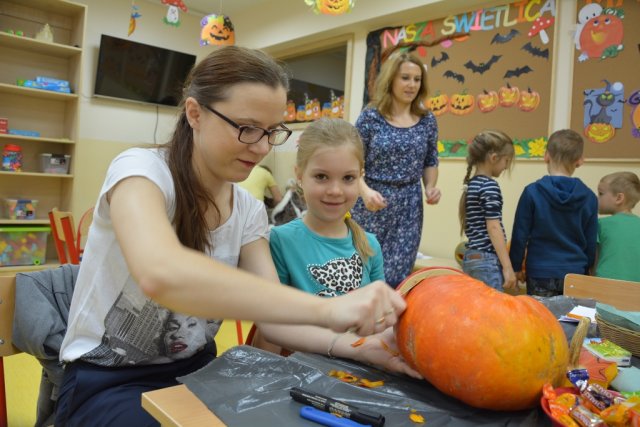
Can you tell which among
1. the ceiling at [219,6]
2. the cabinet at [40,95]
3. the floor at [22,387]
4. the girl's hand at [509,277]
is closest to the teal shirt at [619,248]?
the girl's hand at [509,277]

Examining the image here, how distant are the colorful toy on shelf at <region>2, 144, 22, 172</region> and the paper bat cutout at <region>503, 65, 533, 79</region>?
4.51m

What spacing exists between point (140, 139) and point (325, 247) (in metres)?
5.03

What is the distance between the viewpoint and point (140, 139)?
19.3 ft

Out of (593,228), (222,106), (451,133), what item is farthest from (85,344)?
(451,133)

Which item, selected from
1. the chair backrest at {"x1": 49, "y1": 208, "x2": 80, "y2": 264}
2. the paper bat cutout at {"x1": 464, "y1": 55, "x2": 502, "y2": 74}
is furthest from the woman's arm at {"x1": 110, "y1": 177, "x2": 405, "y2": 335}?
the paper bat cutout at {"x1": 464, "y1": 55, "x2": 502, "y2": 74}

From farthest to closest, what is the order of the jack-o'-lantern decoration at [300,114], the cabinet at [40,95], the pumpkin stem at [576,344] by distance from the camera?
the jack-o'-lantern decoration at [300,114] < the cabinet at [40,95] < the pumpkin stem at [576,344]

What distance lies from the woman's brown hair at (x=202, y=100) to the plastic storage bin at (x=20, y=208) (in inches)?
179

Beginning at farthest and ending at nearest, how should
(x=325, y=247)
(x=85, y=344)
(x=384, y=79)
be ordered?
(x=384, y=79) < (x=325, y=247) < (x=85, y=344)

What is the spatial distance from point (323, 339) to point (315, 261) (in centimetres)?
44

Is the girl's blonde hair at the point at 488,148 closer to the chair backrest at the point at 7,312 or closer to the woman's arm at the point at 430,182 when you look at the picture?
the woman's arm at the point at 430,182

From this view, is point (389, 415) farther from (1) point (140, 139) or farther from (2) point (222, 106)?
(1) point (140, 139)

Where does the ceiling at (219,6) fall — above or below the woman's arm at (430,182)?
above

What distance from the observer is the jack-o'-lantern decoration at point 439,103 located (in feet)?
13.1

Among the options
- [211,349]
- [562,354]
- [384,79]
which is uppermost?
[384,79]
